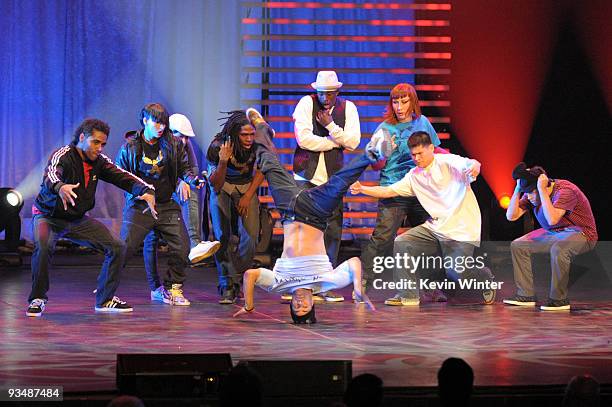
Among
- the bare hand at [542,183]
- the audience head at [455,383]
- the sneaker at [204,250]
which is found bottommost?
the sneaker at [204,250]

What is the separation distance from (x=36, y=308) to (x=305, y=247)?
188 centimetres

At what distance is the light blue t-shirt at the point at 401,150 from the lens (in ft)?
25.8

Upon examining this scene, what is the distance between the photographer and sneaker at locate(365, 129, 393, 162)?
6625 mm

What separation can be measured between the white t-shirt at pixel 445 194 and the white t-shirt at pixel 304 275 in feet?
4.22

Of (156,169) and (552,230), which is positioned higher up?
(156,169)

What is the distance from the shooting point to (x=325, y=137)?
25.5 feet

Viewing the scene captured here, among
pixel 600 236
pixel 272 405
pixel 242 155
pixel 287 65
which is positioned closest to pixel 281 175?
pixel 242 155

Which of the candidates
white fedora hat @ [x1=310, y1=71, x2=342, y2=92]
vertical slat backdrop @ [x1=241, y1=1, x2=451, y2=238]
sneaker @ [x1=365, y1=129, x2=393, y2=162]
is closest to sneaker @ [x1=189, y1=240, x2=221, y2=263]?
sneaker @ [x1=365, y1=129, x2=393, y2=162]

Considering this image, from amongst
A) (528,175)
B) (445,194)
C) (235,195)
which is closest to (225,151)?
(235,195)

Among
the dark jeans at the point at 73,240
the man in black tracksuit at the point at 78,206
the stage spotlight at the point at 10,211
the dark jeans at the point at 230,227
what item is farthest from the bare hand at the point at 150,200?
the stage spotlight at the point at 10,211

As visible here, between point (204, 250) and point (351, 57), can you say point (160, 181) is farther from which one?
point (351, 57)

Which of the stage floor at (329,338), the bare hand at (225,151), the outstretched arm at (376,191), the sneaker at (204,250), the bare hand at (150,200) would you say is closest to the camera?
the stage floor at (329,338)

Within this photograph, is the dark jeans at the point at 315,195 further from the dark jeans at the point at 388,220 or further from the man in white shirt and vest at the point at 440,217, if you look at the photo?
the dark jeans at the point at 388,220

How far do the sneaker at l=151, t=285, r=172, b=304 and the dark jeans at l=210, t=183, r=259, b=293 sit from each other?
0.48 m
